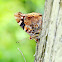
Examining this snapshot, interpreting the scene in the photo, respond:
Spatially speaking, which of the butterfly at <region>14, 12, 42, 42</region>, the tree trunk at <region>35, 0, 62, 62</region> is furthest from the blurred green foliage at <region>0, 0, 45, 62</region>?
the tree trunk at <region>35, 0, 62, 62</region>

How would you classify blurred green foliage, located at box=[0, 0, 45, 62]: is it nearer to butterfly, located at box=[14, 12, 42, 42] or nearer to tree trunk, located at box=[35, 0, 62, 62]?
butterfly, located at box=[14, 12, 42, 42]

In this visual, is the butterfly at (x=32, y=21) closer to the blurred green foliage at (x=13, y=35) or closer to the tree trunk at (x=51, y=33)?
the tree trunk at (x=51, y=33)

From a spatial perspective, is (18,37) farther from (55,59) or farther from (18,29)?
(55,59)

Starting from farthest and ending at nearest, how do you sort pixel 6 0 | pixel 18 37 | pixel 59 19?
pixel 6 0, pixel 18 37, pixel 59 19

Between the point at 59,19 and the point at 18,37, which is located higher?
the point at 59,19

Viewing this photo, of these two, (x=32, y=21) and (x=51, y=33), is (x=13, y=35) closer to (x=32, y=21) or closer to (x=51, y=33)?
(x=32, y=21)

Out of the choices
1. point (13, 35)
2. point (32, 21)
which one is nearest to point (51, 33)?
point (32, 21)

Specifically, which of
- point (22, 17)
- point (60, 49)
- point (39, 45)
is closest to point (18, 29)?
point (22, 17)
